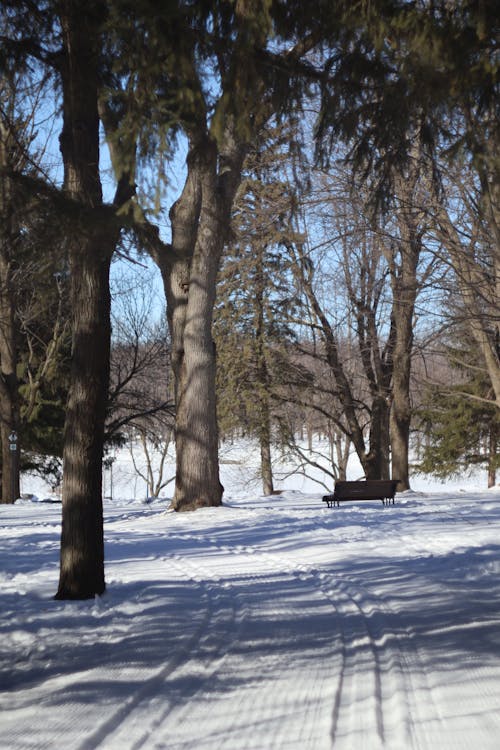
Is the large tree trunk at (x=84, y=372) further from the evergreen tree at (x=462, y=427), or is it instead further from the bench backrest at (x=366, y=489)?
the evergreen tree at (x=462, y=427)

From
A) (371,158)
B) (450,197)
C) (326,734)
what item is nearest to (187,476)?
(450,197)

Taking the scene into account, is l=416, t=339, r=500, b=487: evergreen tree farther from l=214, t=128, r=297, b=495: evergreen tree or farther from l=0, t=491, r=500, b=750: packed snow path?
l=0, t=491, r=500, b=750: packed snow path

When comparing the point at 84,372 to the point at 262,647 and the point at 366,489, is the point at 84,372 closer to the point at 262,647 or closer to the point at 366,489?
the point at 262,647

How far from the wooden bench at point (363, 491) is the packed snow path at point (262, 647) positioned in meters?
6.42

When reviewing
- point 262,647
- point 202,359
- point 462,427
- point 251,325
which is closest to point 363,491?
point 202,359

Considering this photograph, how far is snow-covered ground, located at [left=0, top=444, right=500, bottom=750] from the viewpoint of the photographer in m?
4.43

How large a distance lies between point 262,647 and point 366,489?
44.3ft

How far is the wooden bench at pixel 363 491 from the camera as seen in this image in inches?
764

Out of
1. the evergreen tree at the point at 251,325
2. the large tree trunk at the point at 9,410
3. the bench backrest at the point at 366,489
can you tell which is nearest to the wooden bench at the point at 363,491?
the bench backrest at the point at 366,489

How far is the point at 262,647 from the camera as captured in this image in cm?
640

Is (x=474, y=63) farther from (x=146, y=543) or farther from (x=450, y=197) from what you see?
(x=146, y=543)

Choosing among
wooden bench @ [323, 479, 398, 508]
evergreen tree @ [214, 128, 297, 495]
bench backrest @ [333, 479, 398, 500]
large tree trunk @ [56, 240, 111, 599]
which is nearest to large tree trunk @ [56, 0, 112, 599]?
large tree trunk @ [56, 240, 111, 599]

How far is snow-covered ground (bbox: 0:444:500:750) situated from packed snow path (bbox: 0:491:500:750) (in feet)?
0.06

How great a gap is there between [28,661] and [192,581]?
337 cm
